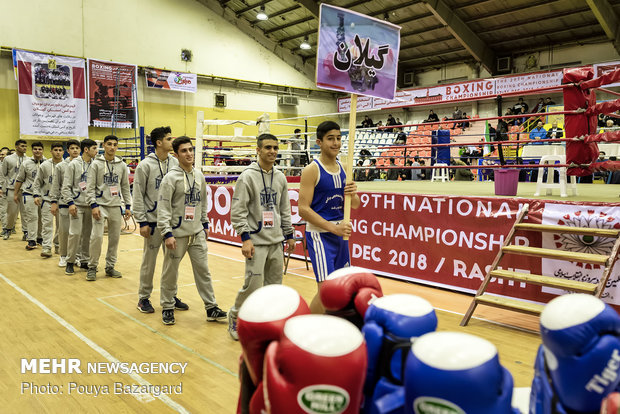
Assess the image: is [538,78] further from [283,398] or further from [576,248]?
[283,398]

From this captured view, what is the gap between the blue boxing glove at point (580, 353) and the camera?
35.7 inches

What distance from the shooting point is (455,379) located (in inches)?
34.5

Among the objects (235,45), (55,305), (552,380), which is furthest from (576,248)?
(235,45)

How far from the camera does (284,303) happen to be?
1.23m

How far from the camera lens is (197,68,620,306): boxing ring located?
3.96 meters

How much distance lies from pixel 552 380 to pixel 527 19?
673 inches

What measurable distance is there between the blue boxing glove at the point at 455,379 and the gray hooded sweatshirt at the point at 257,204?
2564mm

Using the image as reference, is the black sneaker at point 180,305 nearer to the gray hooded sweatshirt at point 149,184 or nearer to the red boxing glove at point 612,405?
the gray hooded sweatshirt at point 149,184

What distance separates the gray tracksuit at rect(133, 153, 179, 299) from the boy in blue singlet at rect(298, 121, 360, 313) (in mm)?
1789

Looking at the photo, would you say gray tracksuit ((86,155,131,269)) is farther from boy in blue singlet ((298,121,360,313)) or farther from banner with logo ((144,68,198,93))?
banner with logo ((144,68,198,93))

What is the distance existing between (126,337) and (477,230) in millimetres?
3484

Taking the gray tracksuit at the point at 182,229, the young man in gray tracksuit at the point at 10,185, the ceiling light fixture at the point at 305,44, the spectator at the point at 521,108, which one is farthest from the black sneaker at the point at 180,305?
the ceiling light fixture at the point at 305,44

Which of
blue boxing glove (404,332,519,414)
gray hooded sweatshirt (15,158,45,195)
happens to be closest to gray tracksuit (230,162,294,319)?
blue boxing glove (404,332,519,414)

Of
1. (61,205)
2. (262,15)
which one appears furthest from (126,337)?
(262,15)
